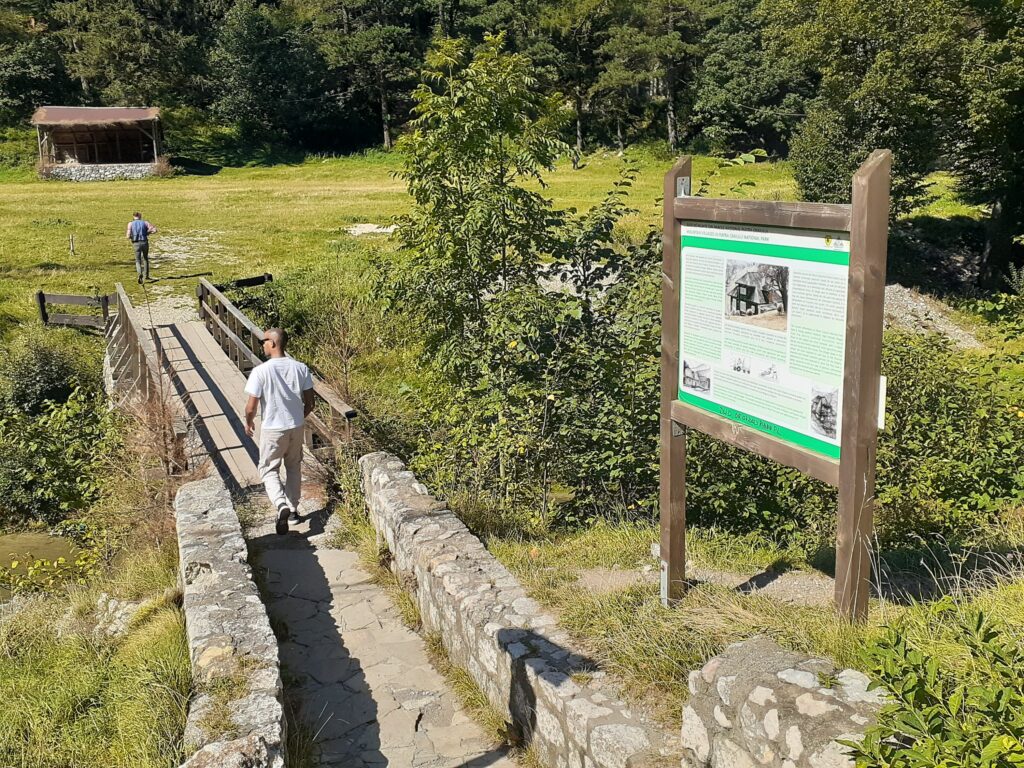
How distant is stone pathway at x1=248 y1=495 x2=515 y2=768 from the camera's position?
14.6 ft

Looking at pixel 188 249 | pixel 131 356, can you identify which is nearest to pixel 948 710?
pixel 131 356

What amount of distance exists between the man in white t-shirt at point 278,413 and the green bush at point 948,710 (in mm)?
5124

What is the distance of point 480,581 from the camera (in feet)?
16.7

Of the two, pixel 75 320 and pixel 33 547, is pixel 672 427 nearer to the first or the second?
pixel 33 547

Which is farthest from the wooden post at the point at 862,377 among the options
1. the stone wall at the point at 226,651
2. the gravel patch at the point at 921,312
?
the gravel patch at the point at 921,312

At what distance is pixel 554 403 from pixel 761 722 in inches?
190

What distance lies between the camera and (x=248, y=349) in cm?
1203

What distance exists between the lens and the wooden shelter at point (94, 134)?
144 feet

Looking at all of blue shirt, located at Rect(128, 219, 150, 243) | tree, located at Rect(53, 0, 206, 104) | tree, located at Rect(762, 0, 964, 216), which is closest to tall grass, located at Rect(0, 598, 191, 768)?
blue shirt, located at Rect(128, 219, 150, 243)

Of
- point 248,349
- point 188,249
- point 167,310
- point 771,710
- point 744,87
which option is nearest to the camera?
point 771,710

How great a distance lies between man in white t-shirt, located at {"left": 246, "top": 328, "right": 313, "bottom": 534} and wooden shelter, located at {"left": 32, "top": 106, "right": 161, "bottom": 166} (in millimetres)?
43161

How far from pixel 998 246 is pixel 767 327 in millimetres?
26399

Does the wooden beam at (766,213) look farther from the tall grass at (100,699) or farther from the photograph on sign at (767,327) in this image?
the tall grass at (100,699)

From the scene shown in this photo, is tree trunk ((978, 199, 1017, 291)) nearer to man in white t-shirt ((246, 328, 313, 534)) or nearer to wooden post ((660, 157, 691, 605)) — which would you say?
man in white t-shirt ((246, 328, 313, 534))
